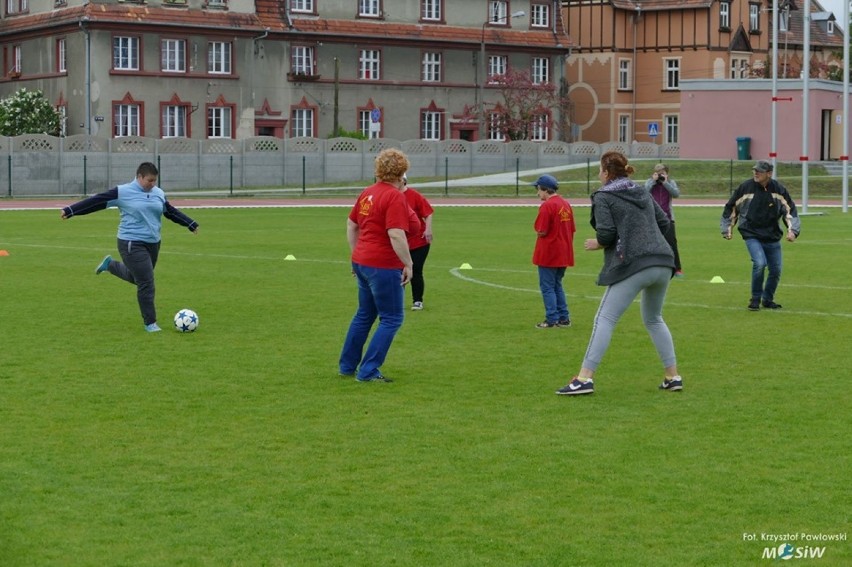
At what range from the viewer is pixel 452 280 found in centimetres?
2294

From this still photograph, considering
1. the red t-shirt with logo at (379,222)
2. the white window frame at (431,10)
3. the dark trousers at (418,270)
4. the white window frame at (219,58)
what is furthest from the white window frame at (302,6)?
the red t-shirt with logo at (379,222)

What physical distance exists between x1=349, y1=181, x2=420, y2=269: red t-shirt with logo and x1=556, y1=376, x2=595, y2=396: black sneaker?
1724mm

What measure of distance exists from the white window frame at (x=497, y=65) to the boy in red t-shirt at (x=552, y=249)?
6579cm

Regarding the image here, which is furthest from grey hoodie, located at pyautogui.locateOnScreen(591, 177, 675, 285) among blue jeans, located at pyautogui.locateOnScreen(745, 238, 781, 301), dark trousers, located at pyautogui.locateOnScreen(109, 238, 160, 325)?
blue jeans, located at pyautogui.locateOnScreen(745, 238, 781, 301)

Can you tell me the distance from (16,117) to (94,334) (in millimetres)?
54969

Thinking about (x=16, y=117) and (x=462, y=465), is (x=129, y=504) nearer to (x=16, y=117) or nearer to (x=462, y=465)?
(x=462, y=465)

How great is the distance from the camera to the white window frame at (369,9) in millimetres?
78000

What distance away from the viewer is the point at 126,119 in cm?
7200

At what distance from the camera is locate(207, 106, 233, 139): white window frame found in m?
74.6

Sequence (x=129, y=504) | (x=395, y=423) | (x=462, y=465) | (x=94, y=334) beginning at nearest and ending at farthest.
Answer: (x=129, y=504) < (x=462, y=465) < (x=395, y=423) < (x=94, y=334)

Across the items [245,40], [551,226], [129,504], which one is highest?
[245,40]

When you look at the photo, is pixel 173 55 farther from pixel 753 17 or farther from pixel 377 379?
pixel 377 379

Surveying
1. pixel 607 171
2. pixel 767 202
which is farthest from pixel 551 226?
pixel 607 171

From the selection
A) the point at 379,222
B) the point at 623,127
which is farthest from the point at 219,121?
the point at 379,222
